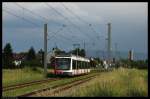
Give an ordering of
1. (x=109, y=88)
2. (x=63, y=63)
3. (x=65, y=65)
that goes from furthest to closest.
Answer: (x=63, y=63) < (x=65, y=65) < (x=109, y=88)

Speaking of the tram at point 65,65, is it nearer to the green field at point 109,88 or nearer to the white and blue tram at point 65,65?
the white and blue tram at point 65,65

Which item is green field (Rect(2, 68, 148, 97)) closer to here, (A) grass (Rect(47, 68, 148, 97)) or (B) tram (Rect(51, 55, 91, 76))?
(A) grass (Rect(47, 68, 148, 97))

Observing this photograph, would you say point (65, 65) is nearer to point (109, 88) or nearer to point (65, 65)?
point (65, 65)

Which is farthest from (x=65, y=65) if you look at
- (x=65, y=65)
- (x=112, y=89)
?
(x=112, y=89)

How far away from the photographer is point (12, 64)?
240 ft

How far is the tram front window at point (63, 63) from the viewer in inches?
1901

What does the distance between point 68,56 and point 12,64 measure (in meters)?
26.4

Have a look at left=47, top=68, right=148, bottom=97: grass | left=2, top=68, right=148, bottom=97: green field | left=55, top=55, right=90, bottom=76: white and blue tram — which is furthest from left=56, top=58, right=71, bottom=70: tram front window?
left=47, top=68, right=148, bottom=97: grass

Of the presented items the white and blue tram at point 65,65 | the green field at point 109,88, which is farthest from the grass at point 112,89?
the white and blue tram at point 65,65

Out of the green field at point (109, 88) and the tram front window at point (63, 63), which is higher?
the tram front window at point (63, 63)

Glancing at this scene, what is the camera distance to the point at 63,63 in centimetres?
4888

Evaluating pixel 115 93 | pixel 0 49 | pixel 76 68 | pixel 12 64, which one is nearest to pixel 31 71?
pixel 76 68

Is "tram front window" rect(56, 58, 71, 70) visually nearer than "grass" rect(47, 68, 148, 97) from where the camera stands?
No

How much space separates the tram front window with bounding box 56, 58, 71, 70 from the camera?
48.3 m
